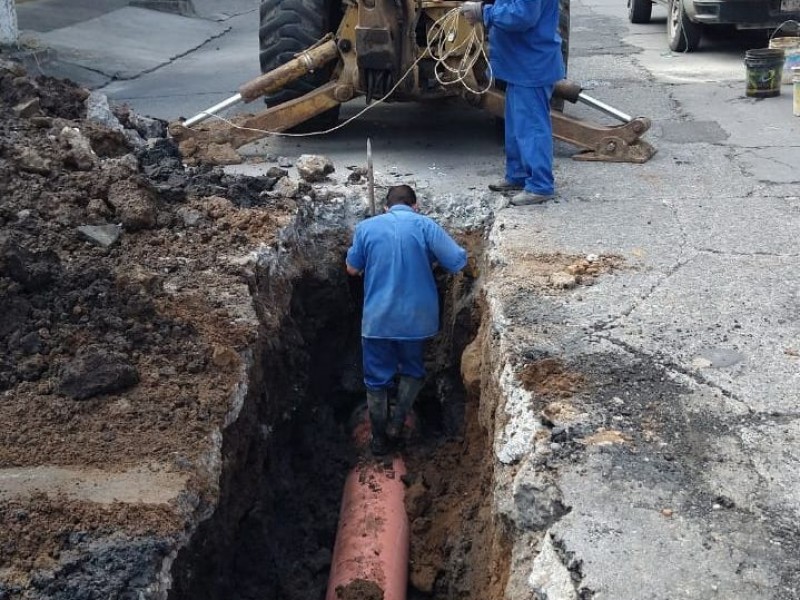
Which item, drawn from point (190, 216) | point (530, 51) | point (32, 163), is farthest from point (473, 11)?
point (32, 163)

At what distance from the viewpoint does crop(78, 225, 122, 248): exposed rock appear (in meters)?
5.22

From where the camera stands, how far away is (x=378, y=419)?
598 centimetres

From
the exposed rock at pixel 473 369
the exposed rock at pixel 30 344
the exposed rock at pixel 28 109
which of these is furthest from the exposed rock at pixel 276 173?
the exposed rock at pixel 30 344

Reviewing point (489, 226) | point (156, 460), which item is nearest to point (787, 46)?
point (489, 226)

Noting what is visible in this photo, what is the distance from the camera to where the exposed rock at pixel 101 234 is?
5223 mm

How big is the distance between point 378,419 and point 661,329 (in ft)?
7.06

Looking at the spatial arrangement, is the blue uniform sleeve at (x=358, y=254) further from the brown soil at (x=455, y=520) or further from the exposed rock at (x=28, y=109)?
the exposed rock at (x=28, y=109)

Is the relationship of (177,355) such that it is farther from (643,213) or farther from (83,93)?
(83,93)

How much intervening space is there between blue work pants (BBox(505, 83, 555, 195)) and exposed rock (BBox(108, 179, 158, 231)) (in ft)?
7.84

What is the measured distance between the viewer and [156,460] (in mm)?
3689

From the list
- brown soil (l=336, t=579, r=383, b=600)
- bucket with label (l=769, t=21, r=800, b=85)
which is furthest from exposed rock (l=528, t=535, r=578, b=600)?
bucket with label (l=769, t=21, r=800, b=85)

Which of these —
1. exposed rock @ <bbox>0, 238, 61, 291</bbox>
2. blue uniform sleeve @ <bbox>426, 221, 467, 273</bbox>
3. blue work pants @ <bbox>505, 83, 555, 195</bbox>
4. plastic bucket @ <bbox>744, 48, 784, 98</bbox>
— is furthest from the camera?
plastic bucket @ <bbox>744, 48, 784, 98</bbox>

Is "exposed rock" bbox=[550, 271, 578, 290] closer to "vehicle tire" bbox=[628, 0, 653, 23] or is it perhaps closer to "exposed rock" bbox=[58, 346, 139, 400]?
"exposed rock" bbox=[58, 346, 139, 400]

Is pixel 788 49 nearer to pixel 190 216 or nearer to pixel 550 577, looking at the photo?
pixel 190 216
